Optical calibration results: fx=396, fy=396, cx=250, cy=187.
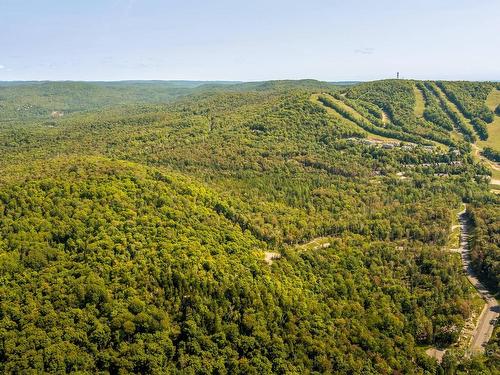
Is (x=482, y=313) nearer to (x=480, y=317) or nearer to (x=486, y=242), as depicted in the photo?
(x=480, y=317)

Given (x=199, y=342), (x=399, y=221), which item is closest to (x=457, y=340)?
(x=399, y=221)

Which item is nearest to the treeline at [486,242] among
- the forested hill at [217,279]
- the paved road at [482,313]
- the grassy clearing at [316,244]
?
the forested hill at [217,279]

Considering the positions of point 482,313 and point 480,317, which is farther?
point 482,313

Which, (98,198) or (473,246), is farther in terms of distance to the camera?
(473,246)

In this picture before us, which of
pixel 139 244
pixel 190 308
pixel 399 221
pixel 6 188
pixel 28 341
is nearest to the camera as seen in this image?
pixel 28 341

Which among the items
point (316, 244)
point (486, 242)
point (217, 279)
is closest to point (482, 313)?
point (486, 242)

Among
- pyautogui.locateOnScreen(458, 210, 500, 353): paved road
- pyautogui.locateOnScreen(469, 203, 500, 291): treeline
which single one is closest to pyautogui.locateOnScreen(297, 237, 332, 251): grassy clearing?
pyautogui.locateOnScreen(458, 210, 500, 353): paved road

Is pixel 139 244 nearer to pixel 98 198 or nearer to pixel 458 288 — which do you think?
pixel 98 198

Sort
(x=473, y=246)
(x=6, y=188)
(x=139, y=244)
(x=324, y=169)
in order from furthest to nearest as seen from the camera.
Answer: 1. (x=324, y=169)
2. (x=473, y=246)
3. (x=6, y=188)
4. (x=139, y=244)
